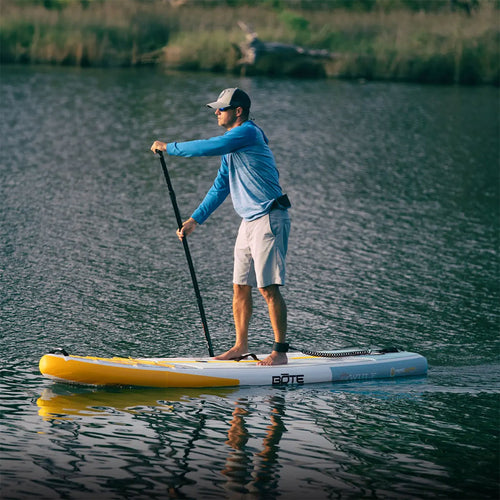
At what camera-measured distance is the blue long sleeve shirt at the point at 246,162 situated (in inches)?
291

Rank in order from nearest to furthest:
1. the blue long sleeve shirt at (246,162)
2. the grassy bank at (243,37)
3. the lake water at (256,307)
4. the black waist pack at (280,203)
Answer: the lake water at (256,307), the blue long sleeve shirt at (246,162), the black waist pack at (280,203), the grassy bank at (243,37)

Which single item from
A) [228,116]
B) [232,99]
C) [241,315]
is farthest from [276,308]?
[232,99]

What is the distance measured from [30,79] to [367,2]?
16.9 meters

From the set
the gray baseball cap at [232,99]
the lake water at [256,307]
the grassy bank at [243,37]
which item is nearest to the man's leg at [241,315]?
the lake water at [256,307]

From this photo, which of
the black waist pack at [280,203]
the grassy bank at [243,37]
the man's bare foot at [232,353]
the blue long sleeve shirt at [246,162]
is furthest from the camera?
the grassy bank at [243,37]

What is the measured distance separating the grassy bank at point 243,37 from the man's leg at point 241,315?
2278cm

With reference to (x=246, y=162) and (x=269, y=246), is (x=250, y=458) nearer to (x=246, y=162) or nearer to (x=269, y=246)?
(x=269, y=246)

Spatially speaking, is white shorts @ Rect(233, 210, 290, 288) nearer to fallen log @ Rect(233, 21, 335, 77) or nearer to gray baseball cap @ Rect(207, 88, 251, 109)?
gray baseball cap @ Rect(207, 88, 251, 109)

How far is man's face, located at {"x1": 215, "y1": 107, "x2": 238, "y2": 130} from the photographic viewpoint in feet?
24.7

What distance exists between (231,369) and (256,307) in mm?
2347

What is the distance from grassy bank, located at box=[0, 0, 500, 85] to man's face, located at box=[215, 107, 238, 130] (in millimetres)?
22766

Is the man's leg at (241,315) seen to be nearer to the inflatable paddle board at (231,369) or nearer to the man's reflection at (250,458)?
the inflatable paddle board at (231,369)

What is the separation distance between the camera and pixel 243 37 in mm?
31078

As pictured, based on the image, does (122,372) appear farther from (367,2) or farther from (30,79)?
(367,2)
